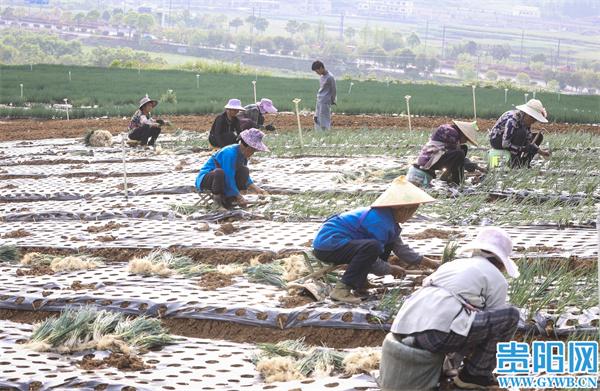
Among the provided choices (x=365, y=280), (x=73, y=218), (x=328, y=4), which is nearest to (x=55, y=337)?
(x=365, y=280)

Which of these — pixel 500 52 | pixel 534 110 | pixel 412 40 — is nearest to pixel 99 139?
pixel 534 110

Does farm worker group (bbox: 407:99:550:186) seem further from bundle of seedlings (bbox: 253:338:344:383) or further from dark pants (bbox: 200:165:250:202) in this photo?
bundle of seedlings (bbox: 253:338:344:383)

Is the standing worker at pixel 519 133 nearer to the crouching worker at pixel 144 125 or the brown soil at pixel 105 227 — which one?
the brown soil at pixel 105 227

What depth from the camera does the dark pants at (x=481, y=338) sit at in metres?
3.96

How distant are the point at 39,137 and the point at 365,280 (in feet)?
38.8

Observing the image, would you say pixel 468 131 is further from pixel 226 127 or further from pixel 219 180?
pixel 226 127

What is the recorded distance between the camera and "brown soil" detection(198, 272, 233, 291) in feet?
19.9

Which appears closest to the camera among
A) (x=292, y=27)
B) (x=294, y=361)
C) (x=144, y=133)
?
(x=294, y=361)

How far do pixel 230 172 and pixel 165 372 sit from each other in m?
3.52

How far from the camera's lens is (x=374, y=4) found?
142m

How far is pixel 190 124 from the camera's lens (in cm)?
1817

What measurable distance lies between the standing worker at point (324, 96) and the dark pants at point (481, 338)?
989 cm

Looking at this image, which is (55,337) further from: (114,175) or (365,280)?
(114,175)

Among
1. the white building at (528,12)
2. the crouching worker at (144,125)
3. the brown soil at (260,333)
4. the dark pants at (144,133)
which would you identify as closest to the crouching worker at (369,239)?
the brown soil at (260,333)
